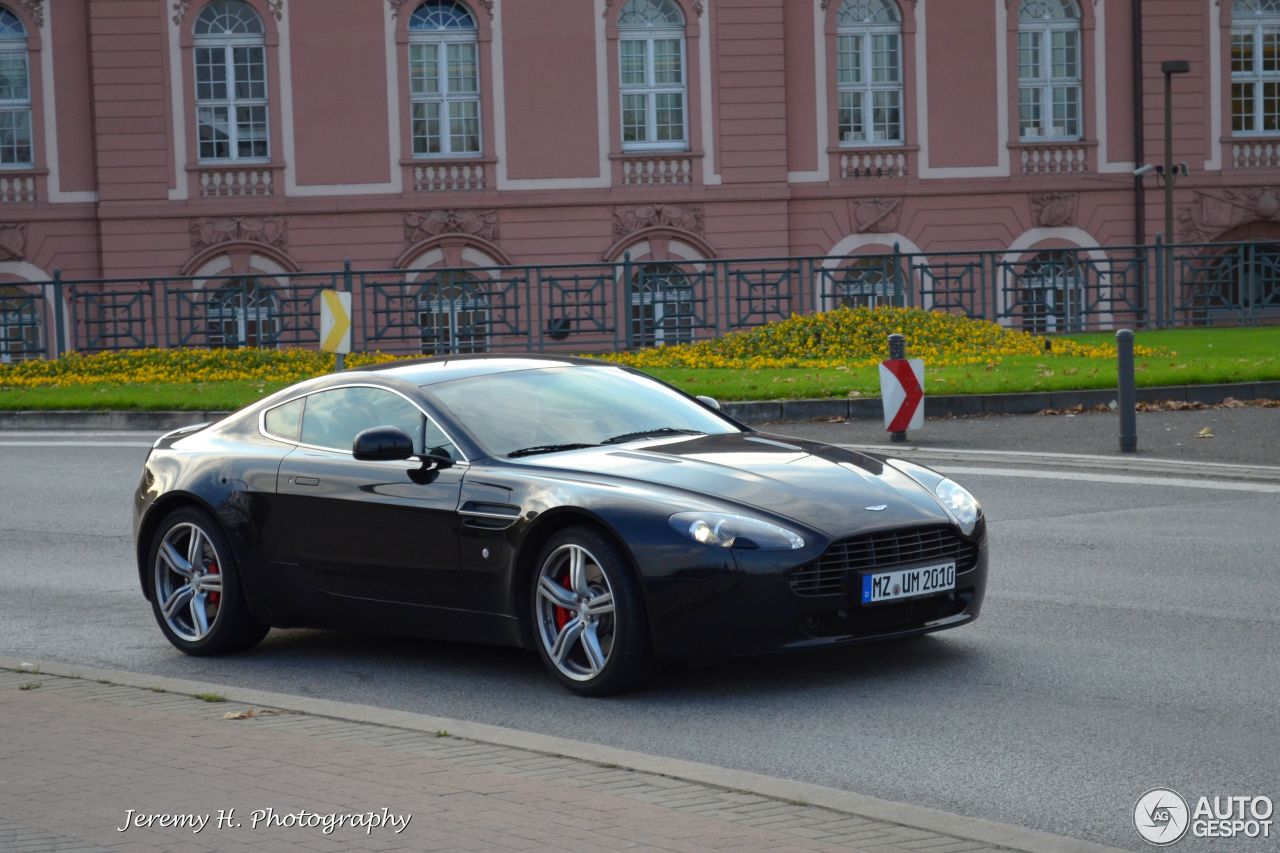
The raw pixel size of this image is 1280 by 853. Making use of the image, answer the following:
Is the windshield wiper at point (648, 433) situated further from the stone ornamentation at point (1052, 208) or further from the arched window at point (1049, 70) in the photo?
the arched window at point (1049, 70)

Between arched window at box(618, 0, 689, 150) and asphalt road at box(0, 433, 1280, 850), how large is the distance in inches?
1044

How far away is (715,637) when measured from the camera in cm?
716

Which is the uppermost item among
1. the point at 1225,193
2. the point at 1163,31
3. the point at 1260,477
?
the point at 1163,31

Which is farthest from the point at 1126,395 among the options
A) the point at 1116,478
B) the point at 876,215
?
the point at 876,215

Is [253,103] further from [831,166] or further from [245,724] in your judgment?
[245,724]

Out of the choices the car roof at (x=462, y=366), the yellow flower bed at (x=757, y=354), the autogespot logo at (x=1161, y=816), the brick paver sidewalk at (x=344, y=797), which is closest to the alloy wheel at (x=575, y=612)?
the brick paver sidewalk at (x=344, y=797)

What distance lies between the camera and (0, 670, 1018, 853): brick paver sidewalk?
5.18 meters

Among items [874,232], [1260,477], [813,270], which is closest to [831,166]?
[874,232]

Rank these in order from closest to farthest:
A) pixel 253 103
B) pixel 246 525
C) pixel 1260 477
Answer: pixel 246 525 → pixel 1260 477 → pixel 253 103

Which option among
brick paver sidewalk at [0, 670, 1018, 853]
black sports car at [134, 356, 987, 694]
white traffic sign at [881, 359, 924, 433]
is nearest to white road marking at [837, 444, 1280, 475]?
white traffic sign at [881, 359, 924, 433]

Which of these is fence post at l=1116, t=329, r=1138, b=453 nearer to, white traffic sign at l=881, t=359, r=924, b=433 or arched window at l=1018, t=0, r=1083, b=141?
white traffic sign at l=881, t=359, r=924, b=433

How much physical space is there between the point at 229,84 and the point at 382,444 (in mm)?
30502

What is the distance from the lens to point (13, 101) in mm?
37000

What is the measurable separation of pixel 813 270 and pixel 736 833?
2266cm
